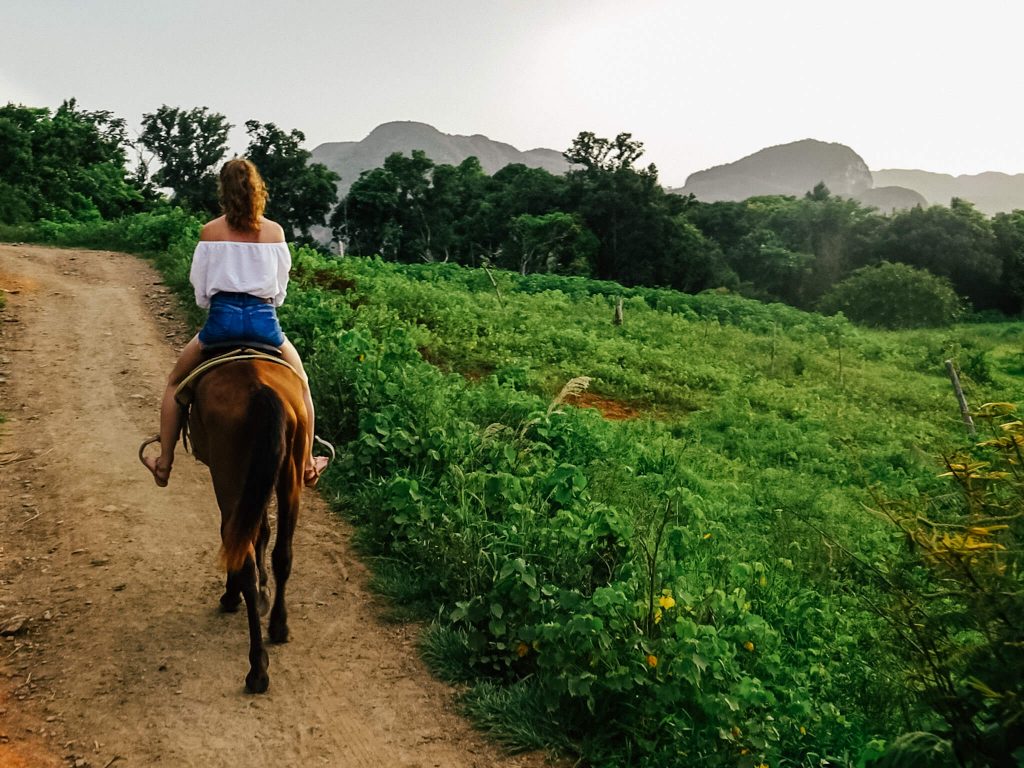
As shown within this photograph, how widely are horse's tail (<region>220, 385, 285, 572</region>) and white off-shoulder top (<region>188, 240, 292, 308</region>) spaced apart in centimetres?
88

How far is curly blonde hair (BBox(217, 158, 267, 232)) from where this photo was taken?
4426mm

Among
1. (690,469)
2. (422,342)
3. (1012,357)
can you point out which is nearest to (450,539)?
(690,469)

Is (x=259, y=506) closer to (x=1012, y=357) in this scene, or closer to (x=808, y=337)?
(x=808, y=337)

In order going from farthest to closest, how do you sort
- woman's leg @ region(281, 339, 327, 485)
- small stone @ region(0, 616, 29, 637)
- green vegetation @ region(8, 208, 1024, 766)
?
woman's leg @ region(281, 339, 327, 485) → small stone @ region(0, 616, 29, 637) → green vegetation @ region(8, 208, 1024, 766)

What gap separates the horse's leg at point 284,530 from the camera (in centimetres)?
436

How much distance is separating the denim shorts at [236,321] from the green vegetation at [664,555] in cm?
171

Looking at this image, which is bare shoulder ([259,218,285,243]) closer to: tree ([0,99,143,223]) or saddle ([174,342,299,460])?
saddle ([174,342,299,460])

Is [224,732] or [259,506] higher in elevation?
[259,506]

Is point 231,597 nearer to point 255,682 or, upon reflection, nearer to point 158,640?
point 158,640

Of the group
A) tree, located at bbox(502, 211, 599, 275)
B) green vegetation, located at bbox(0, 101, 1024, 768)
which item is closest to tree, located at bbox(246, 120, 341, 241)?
tree, located at bbox(502, 211, 599, 275)

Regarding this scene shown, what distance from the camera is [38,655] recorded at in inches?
174

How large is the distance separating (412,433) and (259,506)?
9.50 feet

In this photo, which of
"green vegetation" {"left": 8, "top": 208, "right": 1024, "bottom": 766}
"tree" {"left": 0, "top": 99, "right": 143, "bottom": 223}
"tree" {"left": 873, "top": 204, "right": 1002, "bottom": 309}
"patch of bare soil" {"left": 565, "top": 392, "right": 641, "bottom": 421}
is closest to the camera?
"green vegetation" {"left": 8, "top": 208, "right": 1024, "bottom": 766}

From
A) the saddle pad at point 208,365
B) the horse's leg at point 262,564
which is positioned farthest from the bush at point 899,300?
the saddle pad at point 208,365
